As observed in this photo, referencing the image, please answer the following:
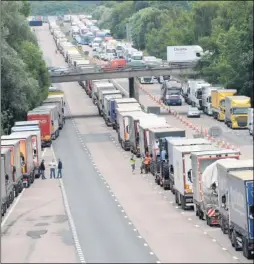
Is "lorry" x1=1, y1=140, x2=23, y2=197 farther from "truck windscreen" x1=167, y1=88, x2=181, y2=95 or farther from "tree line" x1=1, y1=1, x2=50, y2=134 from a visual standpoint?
"truck windscreen" x1=167, y1=88, x2=181, y2=95

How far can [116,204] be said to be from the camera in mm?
60469

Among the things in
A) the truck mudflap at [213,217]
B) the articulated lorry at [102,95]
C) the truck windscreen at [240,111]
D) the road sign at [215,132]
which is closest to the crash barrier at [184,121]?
the road sign at [215,132]

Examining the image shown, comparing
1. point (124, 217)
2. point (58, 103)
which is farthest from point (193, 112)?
point (124, 217)

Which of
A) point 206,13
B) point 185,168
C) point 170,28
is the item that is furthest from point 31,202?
point 170,28

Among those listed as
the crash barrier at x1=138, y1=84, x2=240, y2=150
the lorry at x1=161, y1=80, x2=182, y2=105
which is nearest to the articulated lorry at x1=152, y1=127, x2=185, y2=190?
the crash barrier at x1=138, y1=84, x2=240, y2=150

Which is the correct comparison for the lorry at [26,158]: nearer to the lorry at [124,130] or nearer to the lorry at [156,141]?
the lorry at [156,141]

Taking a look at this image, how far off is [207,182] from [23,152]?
→ 21.6 metres

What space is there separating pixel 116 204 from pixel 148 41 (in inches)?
5467

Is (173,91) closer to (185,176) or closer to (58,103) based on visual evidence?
(58,103)

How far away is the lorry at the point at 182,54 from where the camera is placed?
146250mm

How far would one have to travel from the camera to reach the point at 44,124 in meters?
94.8

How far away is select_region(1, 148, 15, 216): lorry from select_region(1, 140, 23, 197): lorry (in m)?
1.20

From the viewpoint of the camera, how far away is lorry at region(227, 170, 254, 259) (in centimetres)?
Answer: 4319

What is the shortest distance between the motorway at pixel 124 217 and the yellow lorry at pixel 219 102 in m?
15.1
